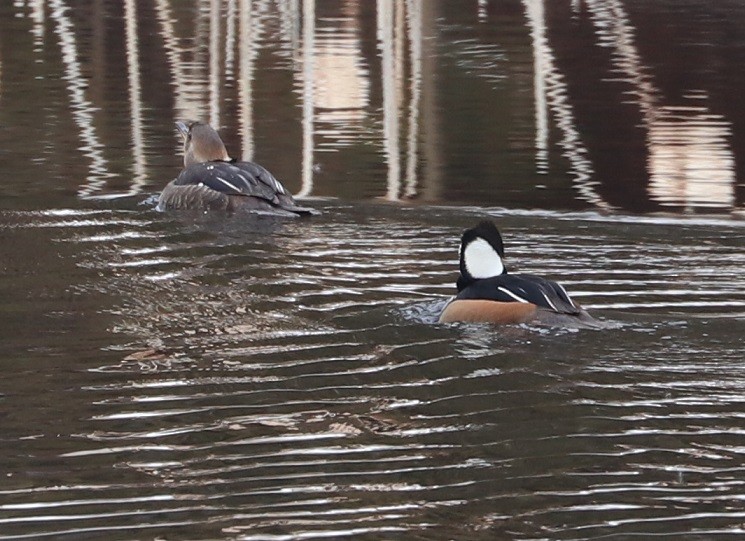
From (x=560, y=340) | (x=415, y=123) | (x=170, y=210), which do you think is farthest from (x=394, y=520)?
(x=415, y=123)

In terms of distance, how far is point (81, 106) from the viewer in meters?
17.7

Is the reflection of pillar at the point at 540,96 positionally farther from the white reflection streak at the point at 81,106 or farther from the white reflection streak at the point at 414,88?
the white reflection streak at the point at 81,106

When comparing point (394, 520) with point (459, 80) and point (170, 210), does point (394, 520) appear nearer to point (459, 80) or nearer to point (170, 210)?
point (170, 210)

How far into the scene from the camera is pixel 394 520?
18.3 feet

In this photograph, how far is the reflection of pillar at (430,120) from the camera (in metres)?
13.5

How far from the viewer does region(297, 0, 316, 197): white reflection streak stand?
45.9ft

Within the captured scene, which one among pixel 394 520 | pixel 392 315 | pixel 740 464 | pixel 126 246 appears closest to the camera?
pixel 394 520

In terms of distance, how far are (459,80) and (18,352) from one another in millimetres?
11824

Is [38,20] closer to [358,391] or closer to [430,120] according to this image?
[430,120]

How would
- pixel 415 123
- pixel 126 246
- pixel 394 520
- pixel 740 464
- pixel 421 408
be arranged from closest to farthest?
pixel 394 520 < pixel 740 464 < pixel 421 408 < pixel 126 246 < pixel 415 123

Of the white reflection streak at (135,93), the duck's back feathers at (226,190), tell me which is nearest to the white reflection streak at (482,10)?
the white reflection streak at (135,93)

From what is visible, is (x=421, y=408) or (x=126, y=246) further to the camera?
(x=126, y=246)

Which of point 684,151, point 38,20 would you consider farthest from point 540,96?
point 38,20

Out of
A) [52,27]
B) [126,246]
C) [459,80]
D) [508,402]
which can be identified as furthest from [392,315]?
[52,27]
